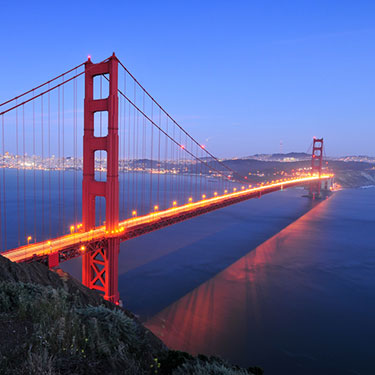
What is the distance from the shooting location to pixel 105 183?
49.8ft

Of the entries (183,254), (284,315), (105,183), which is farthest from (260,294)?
(105,183)

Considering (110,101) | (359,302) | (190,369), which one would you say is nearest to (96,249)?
(110,101)

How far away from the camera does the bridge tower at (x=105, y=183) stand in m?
14.7

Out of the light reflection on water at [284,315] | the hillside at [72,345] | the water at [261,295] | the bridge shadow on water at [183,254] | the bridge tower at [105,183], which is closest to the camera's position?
the hillside at [72,345]

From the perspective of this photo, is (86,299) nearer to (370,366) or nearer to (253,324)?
(253,324)

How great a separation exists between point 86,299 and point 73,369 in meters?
7.07

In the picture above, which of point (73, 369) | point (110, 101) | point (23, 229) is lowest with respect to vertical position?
point (23, 229)

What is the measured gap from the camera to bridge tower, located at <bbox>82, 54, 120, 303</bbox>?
48.2 ft

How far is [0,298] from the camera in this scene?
16.6ft

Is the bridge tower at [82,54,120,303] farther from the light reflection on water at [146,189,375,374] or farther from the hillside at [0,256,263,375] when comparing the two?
the hillside at [0,256,263,375]

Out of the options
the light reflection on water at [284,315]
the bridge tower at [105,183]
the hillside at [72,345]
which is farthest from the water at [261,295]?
the hillside at [72,345]

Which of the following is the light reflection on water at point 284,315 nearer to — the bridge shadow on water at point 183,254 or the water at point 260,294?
the water at point 260,294

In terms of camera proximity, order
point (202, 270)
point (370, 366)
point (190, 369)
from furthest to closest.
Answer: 1. point (202, 270)
2. point (370, 366)
3. point (190, 369)

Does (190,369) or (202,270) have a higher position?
(190,369)
